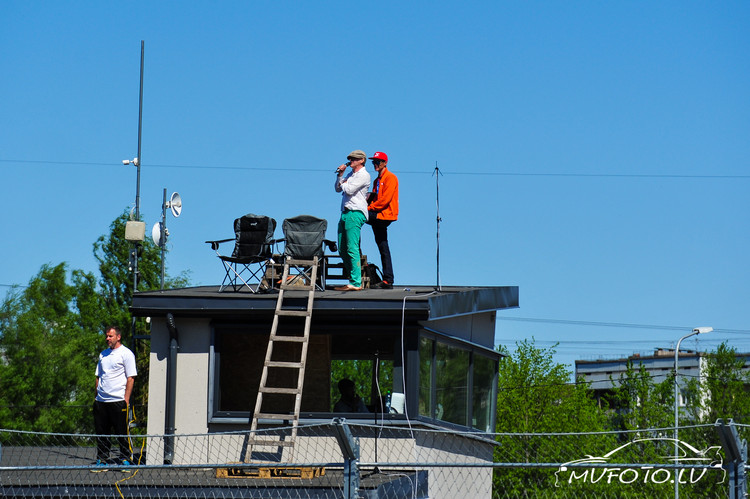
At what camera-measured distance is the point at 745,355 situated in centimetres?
8231

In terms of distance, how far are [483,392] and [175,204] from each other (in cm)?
909

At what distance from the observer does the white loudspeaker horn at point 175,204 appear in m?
22.0

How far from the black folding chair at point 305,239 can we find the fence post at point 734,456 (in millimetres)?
8074

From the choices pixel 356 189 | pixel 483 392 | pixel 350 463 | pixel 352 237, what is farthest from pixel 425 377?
pixel 350 463

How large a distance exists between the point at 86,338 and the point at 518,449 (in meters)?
25.6

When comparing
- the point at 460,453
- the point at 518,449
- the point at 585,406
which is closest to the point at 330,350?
the point at 460,453

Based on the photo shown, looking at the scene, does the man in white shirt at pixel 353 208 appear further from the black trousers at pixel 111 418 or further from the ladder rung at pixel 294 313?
the black trousers at pixel 111 418

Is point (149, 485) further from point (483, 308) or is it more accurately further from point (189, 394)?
point (483, 308)

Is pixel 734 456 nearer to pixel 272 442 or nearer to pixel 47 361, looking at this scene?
pixel 272 442

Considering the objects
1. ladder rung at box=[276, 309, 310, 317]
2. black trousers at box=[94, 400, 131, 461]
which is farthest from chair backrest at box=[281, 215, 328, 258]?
black trousers at box=[94, 400, 131, 461]

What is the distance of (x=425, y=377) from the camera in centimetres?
1348

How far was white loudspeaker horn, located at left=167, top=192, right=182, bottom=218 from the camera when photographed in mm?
22031

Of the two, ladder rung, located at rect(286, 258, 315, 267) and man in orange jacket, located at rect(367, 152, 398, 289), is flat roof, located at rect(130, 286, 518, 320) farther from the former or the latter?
man in orange jacket, located at rect(367, 152, 398, 289)

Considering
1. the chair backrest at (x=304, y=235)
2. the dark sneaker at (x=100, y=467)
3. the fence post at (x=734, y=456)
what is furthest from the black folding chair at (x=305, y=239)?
the fence post at (x=734, y=456)
